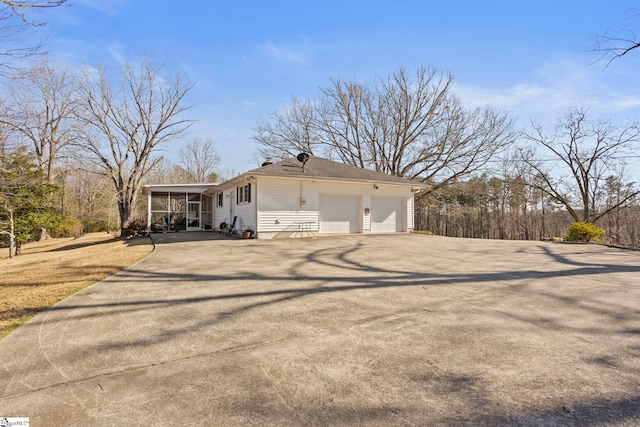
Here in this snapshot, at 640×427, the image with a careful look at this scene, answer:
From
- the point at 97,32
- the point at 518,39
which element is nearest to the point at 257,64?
the point at 97,32

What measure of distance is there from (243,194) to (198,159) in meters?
27.6

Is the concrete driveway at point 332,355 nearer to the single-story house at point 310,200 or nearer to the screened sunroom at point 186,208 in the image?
the single-story house at point 310,200

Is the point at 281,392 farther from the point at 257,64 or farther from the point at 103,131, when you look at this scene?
the point at 103,131

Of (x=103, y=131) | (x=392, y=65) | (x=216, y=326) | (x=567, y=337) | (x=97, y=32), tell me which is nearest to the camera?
(x=567, y=337)

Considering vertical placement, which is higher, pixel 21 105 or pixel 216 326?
pixel 21 105

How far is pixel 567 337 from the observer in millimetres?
2879

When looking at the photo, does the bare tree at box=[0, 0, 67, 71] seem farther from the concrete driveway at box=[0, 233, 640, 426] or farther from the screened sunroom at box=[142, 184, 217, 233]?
the screened sunroom at box=[142, 184, 217, 233]

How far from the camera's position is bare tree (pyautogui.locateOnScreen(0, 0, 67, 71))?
4375mm

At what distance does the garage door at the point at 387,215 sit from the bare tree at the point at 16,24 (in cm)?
1299

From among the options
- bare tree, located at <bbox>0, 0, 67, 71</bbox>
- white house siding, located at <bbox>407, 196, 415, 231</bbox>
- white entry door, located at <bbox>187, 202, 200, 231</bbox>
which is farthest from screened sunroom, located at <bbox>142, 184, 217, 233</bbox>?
bare tree, located at <bbox>0, 0, 67, 71</bbox>

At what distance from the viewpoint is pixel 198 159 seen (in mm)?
38125

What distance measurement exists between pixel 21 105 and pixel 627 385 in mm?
13803

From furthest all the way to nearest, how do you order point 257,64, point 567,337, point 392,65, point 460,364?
point 392,65 → point 257,64 → point 567,337 → point 460,364

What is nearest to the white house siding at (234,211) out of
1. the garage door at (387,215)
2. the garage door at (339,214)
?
the garage door at (339,214)
